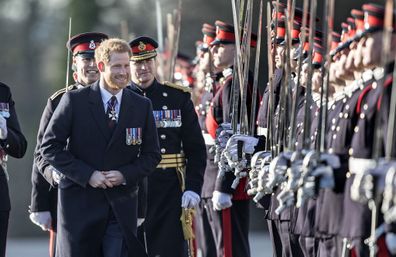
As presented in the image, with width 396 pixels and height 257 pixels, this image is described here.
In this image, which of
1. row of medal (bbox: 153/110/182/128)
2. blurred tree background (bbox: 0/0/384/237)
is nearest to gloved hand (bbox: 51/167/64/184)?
row of medal (bbox: 153/110/182/128)

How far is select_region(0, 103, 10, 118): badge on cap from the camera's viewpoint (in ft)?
36.3

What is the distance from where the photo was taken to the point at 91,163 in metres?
9.81

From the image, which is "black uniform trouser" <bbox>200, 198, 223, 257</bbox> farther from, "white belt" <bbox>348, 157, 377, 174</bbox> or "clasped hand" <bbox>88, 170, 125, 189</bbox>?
"white belt" <bbox>348, 157, 377, 174</bbox>

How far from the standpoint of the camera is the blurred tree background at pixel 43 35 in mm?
22891

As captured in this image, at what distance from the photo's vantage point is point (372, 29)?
8414 millimetres

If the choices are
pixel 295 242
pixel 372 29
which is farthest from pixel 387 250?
pixel 295 242

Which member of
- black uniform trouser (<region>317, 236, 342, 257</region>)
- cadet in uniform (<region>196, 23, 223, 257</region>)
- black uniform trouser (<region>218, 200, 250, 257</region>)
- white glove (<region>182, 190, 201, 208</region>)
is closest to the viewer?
black uniform trouser (<region>317, 236, 342, 257</region>)

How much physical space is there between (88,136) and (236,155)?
121cm

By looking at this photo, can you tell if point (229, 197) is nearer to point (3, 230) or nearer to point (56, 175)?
point (3, 230)

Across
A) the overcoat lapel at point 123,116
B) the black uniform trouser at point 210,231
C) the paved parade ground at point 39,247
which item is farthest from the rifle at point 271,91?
the paved parade ground at point 39,247

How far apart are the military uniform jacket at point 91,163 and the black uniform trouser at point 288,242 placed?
1104 millimetres

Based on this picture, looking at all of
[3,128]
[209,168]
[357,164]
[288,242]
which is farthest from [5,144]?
[357,164]

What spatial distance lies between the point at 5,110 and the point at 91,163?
4.93ft

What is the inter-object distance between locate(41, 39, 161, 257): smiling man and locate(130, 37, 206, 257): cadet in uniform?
153 centimetres
